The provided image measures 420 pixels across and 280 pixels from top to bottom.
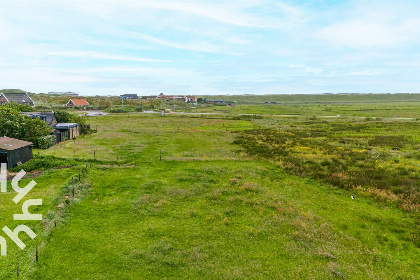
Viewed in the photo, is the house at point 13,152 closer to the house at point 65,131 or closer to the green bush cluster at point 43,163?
the green bush cluster at point 43,163

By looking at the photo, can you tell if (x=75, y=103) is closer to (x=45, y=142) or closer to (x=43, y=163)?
(x=45, y=142)

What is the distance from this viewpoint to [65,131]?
41.8 meters

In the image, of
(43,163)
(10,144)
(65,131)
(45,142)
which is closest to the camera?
(10,144)

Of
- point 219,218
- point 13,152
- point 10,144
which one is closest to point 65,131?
point 10,144

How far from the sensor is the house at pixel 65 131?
130ft

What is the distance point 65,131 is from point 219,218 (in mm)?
36006

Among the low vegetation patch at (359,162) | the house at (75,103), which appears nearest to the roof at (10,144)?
the low vegetation patch at (359,162)

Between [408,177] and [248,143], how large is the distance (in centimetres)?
2351

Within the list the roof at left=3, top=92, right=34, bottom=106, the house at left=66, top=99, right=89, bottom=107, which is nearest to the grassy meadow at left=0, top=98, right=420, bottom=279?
the roof at left=3, top=92, right=34, bottom=106

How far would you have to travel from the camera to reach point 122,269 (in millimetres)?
12328

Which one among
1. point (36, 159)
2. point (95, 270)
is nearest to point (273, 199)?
Answer: point (95, 270)

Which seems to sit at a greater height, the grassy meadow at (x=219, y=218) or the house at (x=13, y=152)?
the house at (x=13, y=152)

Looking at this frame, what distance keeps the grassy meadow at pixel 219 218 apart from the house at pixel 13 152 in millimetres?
1259

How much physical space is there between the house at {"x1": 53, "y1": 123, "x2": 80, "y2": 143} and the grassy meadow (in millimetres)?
8879
